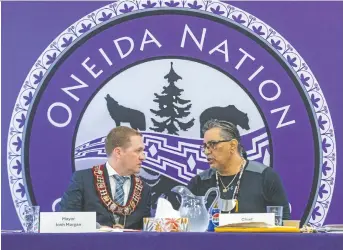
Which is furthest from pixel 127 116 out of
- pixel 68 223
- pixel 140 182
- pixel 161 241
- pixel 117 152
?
pixel 161 241

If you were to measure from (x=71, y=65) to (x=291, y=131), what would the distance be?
1.05 meters

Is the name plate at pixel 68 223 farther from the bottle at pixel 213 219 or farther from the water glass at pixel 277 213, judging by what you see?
the water glass at pixel 277 213

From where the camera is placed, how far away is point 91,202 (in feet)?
10.4

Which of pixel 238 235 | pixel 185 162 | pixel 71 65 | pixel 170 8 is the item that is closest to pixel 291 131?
pixel 185 162

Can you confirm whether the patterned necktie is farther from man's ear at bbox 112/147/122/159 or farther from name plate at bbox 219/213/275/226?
name plate at bbox 219/213/275/226

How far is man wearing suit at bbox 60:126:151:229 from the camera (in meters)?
3.14

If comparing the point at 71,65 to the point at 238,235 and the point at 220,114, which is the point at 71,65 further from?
the point at 238,235

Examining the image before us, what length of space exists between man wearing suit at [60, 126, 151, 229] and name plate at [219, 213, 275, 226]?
0.80m

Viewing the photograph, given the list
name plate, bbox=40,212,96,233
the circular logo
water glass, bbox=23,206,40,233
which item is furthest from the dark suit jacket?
name plate, bbox=40,212,96,233

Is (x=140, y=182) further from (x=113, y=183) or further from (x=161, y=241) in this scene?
(x=161, y=241)

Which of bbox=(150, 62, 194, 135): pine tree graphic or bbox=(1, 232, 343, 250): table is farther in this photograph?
bbox=(150, 62, 194, 135): pine tree graphic

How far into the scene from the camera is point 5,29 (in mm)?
3457

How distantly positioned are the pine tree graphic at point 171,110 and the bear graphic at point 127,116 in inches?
2.2

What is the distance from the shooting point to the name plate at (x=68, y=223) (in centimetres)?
230
